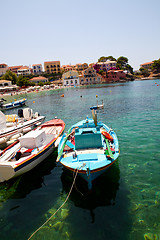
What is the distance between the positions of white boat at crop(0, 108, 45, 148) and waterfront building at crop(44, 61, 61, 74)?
12445cm

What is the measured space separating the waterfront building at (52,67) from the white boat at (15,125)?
124m

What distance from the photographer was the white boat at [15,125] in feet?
65.3

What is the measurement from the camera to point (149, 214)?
798cm

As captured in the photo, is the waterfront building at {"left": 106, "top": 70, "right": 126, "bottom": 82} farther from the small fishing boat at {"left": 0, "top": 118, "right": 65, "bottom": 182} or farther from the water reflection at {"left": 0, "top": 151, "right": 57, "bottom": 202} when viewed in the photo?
the water reflection at {"left": 0, "top": 151, "right": 57, "bottom": 202}

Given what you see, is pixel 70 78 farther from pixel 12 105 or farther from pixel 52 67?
pixel 12 105

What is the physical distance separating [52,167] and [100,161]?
5.12 metres

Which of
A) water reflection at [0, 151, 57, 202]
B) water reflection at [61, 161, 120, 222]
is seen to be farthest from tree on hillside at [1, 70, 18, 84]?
water reflection at [61, 161, 120, 222]

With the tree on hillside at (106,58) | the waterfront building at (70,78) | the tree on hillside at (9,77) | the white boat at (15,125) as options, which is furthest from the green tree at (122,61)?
the white boat at (15,125)

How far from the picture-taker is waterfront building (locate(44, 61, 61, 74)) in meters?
142

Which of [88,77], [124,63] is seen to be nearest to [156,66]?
[124,63]

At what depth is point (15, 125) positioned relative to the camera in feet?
76.2

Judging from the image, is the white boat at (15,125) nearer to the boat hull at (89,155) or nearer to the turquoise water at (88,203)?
the turquoise water at (88,203)

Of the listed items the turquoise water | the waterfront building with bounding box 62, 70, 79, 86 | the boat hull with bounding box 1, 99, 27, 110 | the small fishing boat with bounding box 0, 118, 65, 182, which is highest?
the waterfront building with bounding box 62, 70, 79, 86

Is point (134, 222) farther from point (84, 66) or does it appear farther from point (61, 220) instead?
point (84, 66)
